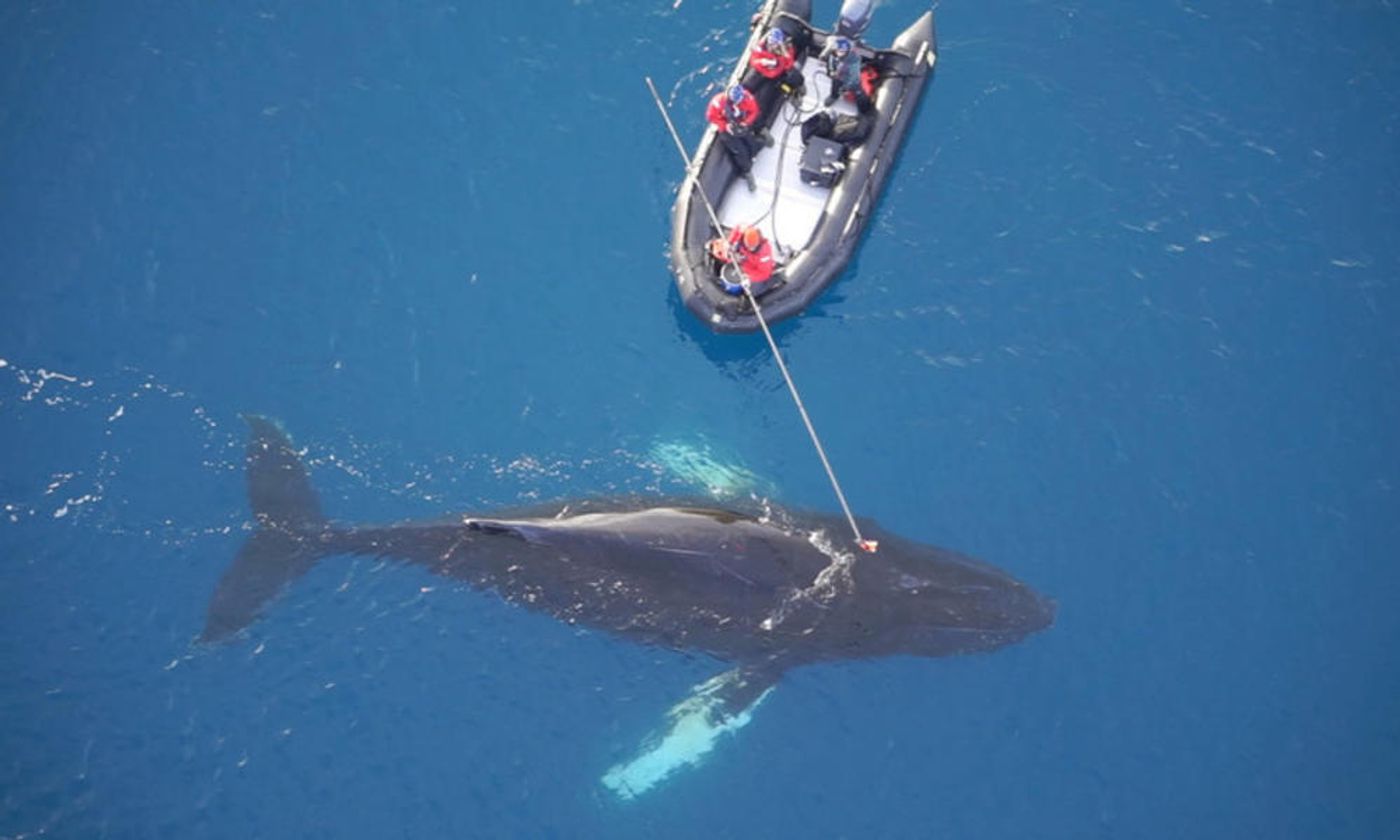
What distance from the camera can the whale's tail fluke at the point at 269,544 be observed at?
2084 centimetres

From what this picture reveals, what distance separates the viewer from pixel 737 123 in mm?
24047

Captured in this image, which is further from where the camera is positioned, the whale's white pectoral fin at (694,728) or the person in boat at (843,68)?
the person in boat at (843,68)

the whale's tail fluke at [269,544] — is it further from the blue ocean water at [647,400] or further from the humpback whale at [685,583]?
the blue ocean water at [647,400]

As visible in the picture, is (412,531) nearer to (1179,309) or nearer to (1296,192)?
(1179,309)

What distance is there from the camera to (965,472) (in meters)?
22.8

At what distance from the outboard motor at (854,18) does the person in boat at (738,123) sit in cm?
261

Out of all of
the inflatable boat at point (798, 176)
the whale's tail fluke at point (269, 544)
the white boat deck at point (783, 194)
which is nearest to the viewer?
the whale's tail fluke at point (269, 544)

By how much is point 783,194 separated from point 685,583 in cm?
964

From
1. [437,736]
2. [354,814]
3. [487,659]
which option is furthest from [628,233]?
[354,814]

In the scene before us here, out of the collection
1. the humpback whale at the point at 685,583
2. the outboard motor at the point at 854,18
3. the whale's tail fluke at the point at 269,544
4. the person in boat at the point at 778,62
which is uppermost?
the outboard motor at the point at 854,18

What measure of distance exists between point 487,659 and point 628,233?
9663 mm

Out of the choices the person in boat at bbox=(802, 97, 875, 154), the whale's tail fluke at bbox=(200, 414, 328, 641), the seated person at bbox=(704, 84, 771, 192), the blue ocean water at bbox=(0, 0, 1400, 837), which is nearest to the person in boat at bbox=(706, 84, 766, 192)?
the seated person at bbox=(704, 84, 771, 192)

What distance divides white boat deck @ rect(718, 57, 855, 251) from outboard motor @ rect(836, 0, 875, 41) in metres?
1.48

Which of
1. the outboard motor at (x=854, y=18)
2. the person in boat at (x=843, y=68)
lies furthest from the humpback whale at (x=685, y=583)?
the outboard motor at (x=854, y=18)
